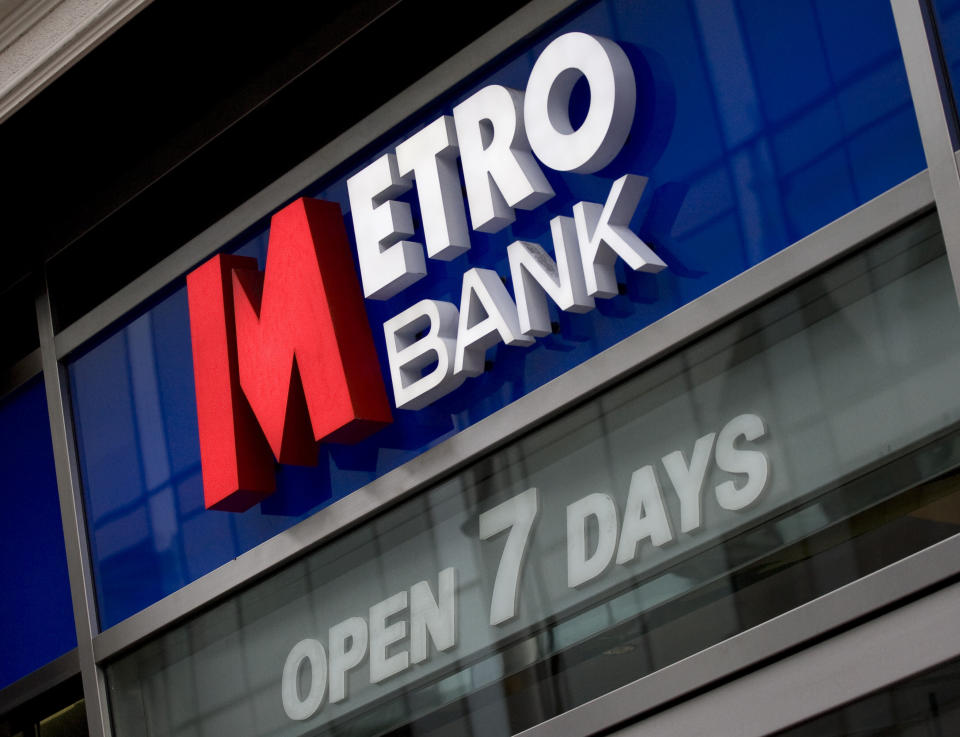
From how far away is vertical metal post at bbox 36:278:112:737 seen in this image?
7.72m

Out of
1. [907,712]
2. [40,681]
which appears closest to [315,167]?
[40,681]

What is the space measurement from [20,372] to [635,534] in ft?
14.5

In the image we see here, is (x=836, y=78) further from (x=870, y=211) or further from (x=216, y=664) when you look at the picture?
(x=216, y=664)

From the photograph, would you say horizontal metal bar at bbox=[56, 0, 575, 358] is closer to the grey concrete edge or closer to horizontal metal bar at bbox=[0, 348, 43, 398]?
horizontal metal bar at bbox=[0, 348, 43, 398]

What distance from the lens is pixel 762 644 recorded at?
16.7ft

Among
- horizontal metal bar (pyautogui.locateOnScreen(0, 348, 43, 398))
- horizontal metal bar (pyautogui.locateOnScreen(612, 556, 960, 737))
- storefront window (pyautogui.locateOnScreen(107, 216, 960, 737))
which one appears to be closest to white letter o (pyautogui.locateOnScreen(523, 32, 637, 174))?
storefront window (pyautogui.locateOnScreen(107, 216, 960, 737))

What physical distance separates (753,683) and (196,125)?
14.0 feet

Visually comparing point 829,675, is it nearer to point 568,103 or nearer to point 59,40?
point 568,103

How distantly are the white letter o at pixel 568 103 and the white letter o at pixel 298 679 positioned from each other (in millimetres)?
2343

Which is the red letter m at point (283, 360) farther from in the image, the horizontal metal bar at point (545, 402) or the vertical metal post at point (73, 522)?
the vertical metal post at point (73, 522)

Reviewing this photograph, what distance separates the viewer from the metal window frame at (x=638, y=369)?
4793mm

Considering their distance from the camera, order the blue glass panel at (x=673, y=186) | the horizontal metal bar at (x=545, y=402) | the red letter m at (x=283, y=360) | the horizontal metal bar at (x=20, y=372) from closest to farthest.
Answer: the horizontal metal bar at (x=545, y=402) < the blue glass panel at (x=673, y=186) < the red letter m at (x=283, y=360) < the horizontal metal bar at (x=20, y=372)

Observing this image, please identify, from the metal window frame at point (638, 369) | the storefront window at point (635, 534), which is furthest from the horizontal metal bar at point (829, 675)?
the storefront window at point (635, 534)

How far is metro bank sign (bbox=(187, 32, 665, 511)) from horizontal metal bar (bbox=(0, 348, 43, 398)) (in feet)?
4.86
